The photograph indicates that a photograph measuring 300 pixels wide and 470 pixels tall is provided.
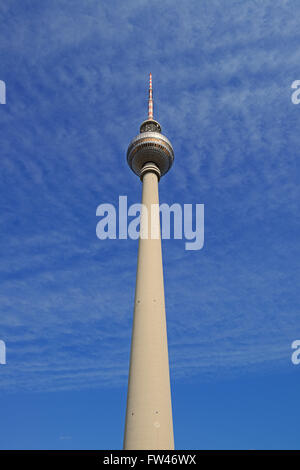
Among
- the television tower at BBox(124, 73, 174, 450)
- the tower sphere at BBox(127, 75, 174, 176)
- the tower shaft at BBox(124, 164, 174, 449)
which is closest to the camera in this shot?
the tower shaft at BBox(124, 164, 174, 449)

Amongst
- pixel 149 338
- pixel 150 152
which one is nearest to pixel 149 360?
pixel 149 338

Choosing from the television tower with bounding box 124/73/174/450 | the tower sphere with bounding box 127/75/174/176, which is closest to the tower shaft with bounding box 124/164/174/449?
the television tower with bounding box 124/73/174/450

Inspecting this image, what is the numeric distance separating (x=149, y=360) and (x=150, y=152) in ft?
125

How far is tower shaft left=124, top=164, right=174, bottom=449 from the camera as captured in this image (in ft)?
122

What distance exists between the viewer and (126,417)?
39.3 metres

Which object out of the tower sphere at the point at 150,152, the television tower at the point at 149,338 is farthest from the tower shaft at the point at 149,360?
the tower sphere at the point at 150,152

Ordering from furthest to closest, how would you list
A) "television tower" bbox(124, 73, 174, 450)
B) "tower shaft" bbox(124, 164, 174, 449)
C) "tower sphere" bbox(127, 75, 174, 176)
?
"tower sphere" bbox(127, 75, 174, 176), "television tower" bbox(124, 73, 174, 450), "tower shaft" bbox(124, 164, 174, 449)

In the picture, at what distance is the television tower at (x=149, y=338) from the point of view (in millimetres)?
37250

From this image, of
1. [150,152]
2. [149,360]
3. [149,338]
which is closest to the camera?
[149,360]

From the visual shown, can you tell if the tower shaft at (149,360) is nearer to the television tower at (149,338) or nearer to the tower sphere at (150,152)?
the television tower at (149,338)

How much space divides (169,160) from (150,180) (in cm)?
769

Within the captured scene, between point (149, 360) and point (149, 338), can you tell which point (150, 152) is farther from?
point (149, 360)

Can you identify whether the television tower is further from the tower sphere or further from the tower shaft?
the tower sphere

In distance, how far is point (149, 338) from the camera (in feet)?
142
